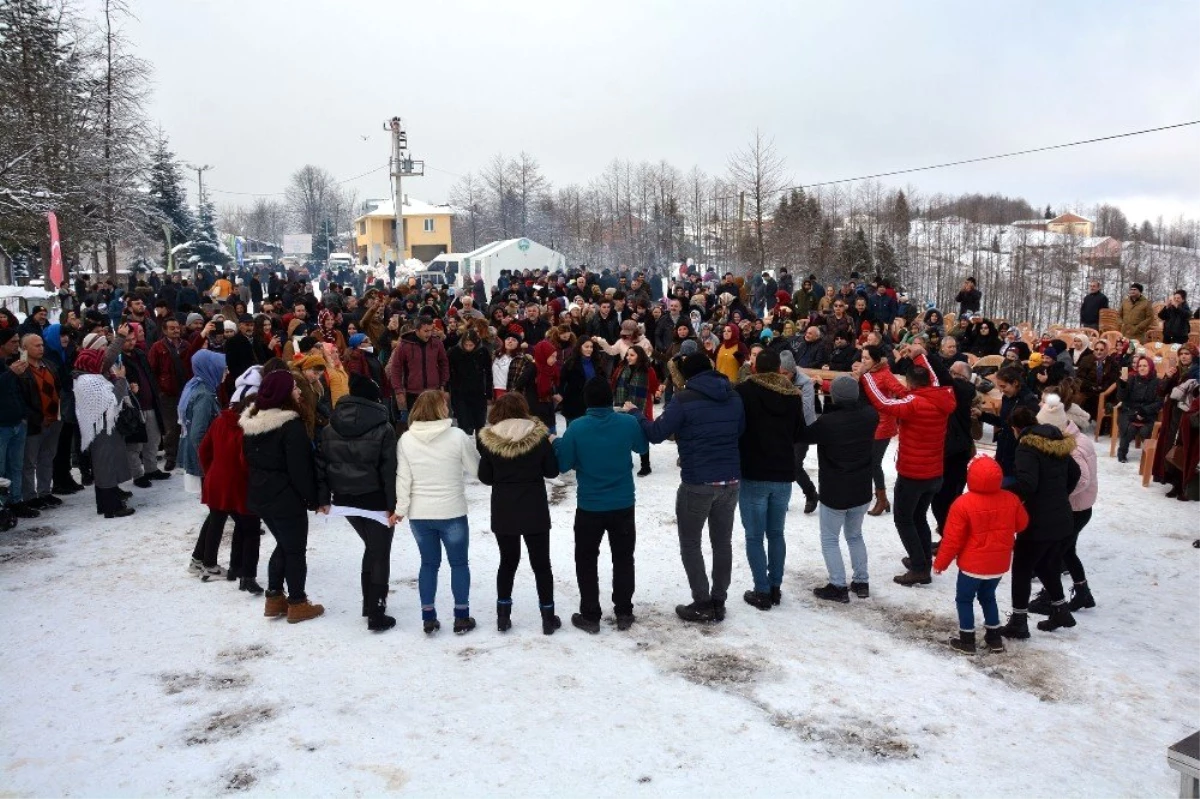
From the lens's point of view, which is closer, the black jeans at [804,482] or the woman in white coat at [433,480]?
the woman in white coat at [433,480]

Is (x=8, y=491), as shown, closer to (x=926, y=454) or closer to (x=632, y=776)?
(x=632, y=776)

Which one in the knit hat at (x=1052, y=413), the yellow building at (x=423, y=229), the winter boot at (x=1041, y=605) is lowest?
the winter boot at (x=1041, y=605)

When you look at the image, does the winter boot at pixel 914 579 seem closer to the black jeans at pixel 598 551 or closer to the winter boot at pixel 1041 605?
the winter boot at pixel 1041 605

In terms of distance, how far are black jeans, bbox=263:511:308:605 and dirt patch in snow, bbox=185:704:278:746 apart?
4.16 feet

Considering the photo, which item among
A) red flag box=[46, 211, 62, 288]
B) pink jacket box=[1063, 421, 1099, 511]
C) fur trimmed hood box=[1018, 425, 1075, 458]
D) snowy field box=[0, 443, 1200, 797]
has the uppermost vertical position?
red flag box=[46, 211, 62, 288]

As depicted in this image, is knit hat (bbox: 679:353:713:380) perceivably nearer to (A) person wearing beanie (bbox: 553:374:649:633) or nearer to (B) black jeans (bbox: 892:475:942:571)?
(A) person wearing beanie (bbox: 553:374:649:633)

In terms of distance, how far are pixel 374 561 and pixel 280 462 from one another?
908 millimetres

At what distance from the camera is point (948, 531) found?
18.2 ft

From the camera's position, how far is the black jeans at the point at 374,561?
5879 millimetres

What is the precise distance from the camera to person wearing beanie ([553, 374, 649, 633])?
5.68 metres

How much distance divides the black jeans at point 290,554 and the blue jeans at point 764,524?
120 inches

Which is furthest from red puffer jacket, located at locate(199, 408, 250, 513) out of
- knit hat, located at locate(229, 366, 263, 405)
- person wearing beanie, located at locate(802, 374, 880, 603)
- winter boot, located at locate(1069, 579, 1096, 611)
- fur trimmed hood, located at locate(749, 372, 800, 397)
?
winter boot, located at locate(1069, 579, 1096, 611)

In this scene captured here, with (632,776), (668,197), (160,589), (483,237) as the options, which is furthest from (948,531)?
(483,237)

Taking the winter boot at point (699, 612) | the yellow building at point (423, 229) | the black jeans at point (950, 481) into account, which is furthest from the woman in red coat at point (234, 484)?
the yellow building at point (423, 229)
